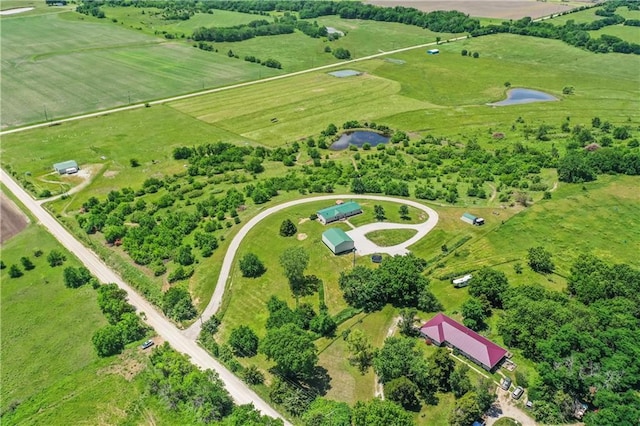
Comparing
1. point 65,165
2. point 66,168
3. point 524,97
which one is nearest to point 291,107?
point 65,165

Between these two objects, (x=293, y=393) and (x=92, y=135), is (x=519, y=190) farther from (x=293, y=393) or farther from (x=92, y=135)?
(x=92, y=135)

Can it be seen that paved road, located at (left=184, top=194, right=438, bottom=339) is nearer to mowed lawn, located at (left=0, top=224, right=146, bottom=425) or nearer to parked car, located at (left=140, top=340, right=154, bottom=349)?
parked car, located at (left=140, top=340, right=154, bottom=349)

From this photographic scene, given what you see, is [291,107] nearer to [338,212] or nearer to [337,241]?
[338,212]

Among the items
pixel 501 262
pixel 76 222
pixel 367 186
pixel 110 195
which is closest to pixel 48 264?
pixel 76 222

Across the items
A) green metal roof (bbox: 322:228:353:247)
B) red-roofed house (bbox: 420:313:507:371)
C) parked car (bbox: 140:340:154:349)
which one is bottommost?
parked car (bbox: 140:340:154:349)

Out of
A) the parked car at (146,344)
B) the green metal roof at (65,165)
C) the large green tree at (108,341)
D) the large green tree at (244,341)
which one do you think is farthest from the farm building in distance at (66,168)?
the large green tree at (244,341)

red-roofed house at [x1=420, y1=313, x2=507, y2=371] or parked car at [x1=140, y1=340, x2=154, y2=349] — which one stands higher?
red-roofed house at [x1=420, y1=313, x2=507, y2=371]

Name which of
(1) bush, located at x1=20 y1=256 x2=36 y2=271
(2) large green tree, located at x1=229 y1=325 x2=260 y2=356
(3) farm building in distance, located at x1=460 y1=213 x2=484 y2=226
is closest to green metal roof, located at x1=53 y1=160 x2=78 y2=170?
(1) bush, located at x1=20 y1=256 x2=36 y2=271
